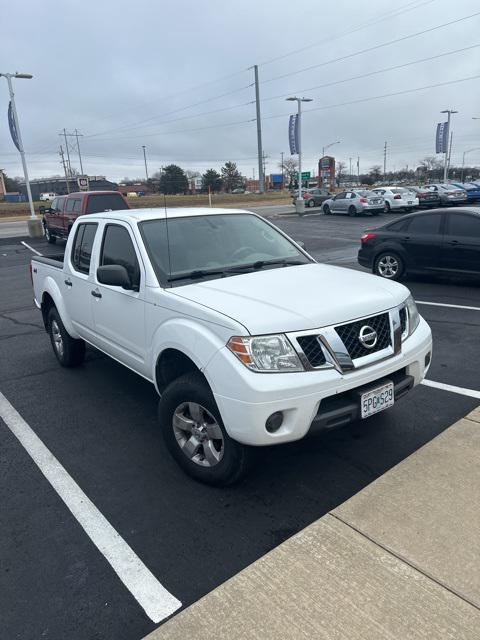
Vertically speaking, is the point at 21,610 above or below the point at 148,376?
below

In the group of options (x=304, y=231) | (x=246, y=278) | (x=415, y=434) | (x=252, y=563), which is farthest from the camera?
(x=304, y=231)

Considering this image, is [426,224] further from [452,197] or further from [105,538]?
[452,197]

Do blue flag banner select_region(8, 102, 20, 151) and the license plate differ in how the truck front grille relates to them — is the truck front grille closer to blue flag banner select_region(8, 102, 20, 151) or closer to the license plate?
the license plate

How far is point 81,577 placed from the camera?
262 cm

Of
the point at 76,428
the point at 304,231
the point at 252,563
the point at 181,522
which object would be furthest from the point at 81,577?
the point at 304,231

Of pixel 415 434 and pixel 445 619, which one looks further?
pixel 415 434

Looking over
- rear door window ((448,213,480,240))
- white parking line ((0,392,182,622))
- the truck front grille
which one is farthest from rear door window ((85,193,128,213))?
the truck front grille

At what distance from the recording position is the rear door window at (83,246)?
4.86 m

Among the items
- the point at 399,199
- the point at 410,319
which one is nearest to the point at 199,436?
the point at 410,319

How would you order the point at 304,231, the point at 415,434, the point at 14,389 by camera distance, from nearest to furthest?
1. the point at 415,434
2. the point at 14,389
3. the point at 304,231

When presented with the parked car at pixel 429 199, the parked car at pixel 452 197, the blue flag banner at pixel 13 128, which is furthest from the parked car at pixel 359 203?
the blue flag banner at pixel 13 128

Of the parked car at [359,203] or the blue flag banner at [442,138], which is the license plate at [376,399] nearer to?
the parked car at [359,203]

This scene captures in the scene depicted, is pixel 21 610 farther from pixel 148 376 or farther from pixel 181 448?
pixel 148 376

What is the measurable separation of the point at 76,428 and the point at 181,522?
5.69ft
